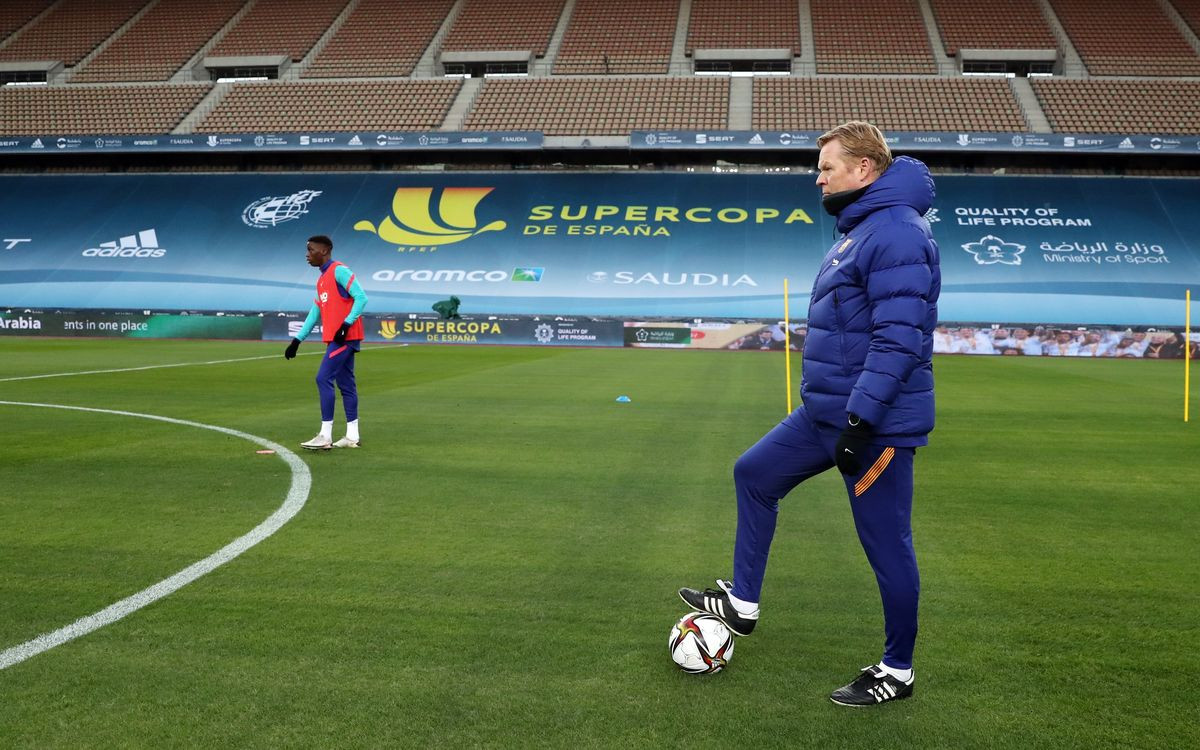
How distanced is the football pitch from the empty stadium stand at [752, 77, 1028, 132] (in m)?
29.1

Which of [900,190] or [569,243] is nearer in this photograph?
[900,190]

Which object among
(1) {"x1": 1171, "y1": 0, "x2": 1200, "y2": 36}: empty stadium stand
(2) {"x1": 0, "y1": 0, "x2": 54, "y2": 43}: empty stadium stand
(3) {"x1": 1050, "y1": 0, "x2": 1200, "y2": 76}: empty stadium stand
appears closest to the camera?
(3) {"x1": 1050, "y1": 0, "x2": 1200, "y2": 76}: empty stadium stand

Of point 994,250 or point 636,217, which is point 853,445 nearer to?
point 994,250

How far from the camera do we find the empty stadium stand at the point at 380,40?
145 ft

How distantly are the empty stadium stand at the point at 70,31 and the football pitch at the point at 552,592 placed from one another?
43.7m

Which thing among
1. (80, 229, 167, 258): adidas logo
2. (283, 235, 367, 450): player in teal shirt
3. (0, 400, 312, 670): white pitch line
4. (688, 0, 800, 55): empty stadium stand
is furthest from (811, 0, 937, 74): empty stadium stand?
(0, 400, 312, 670): white pitch line

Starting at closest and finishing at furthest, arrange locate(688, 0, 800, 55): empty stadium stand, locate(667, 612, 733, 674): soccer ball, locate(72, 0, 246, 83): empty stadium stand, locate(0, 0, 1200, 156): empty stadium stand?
locate(667, 612, 733, 674): soccer ball, locate(0, 0, 1200, 156): empty stadium stand, locate(688, 0, 800, 55): empty stadium stand, locate(72, 0, 246, 83): empty stadium stand

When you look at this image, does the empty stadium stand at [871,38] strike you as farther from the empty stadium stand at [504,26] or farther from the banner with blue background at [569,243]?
the empty stadium stand at [504,26]

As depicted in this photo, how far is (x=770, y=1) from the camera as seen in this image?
4534 centimetres

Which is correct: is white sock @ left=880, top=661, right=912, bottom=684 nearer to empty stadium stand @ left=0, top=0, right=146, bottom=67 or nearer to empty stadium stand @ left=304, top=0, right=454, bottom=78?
empty stadium stand @ left=304, top=0, right=454, bottom=78

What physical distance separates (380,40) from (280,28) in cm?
538

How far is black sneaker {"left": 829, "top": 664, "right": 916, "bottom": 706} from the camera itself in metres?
3.60

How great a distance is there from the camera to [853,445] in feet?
11.5

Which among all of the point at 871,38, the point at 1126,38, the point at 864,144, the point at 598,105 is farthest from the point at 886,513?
the point at 1126,38
